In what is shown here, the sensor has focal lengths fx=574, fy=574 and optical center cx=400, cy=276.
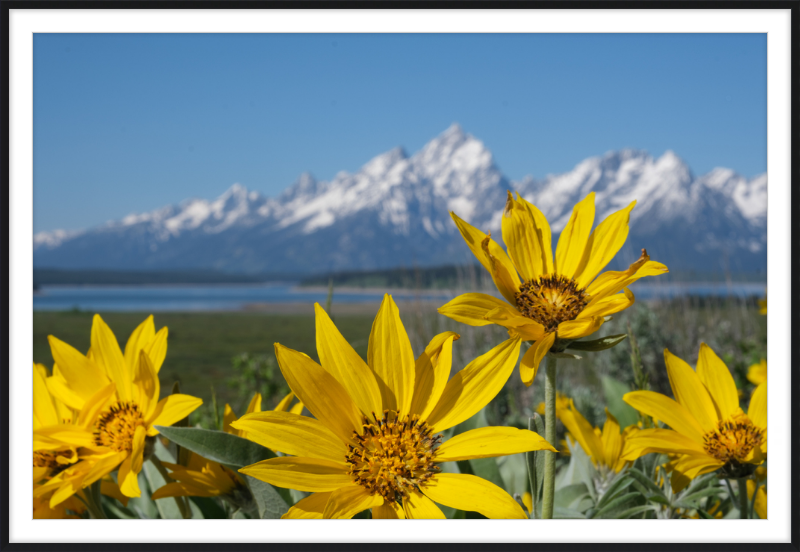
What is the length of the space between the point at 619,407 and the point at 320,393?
107cm

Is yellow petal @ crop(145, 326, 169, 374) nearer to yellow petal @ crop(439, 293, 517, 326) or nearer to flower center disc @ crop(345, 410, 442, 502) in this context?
flower center disc @ crop(345, 410, 442, 502)

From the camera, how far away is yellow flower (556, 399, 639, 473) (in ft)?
3.99

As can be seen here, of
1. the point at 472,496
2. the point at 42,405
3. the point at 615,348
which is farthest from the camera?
the point at 615,348

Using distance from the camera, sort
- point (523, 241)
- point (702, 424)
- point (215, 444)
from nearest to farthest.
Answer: point (215, 444), point (523, 241), point (702, 424)

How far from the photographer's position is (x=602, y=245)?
0.95m

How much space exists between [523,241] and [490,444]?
0.37 m

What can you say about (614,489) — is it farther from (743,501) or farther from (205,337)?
(205,337)

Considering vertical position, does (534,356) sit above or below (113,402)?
above

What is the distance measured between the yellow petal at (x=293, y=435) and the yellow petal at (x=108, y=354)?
1.47 feet

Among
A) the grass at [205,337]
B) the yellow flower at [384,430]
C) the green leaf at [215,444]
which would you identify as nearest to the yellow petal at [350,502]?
the yellow flower at [384,430]

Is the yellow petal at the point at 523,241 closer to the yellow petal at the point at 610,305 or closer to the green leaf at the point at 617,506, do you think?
the yellow petal at the point at 610,305

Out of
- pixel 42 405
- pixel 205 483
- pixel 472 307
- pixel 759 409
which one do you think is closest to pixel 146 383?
pixel 205 483

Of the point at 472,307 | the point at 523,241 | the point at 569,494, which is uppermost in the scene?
the point at 523,241

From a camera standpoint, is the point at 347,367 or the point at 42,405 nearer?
the point at 347,367
